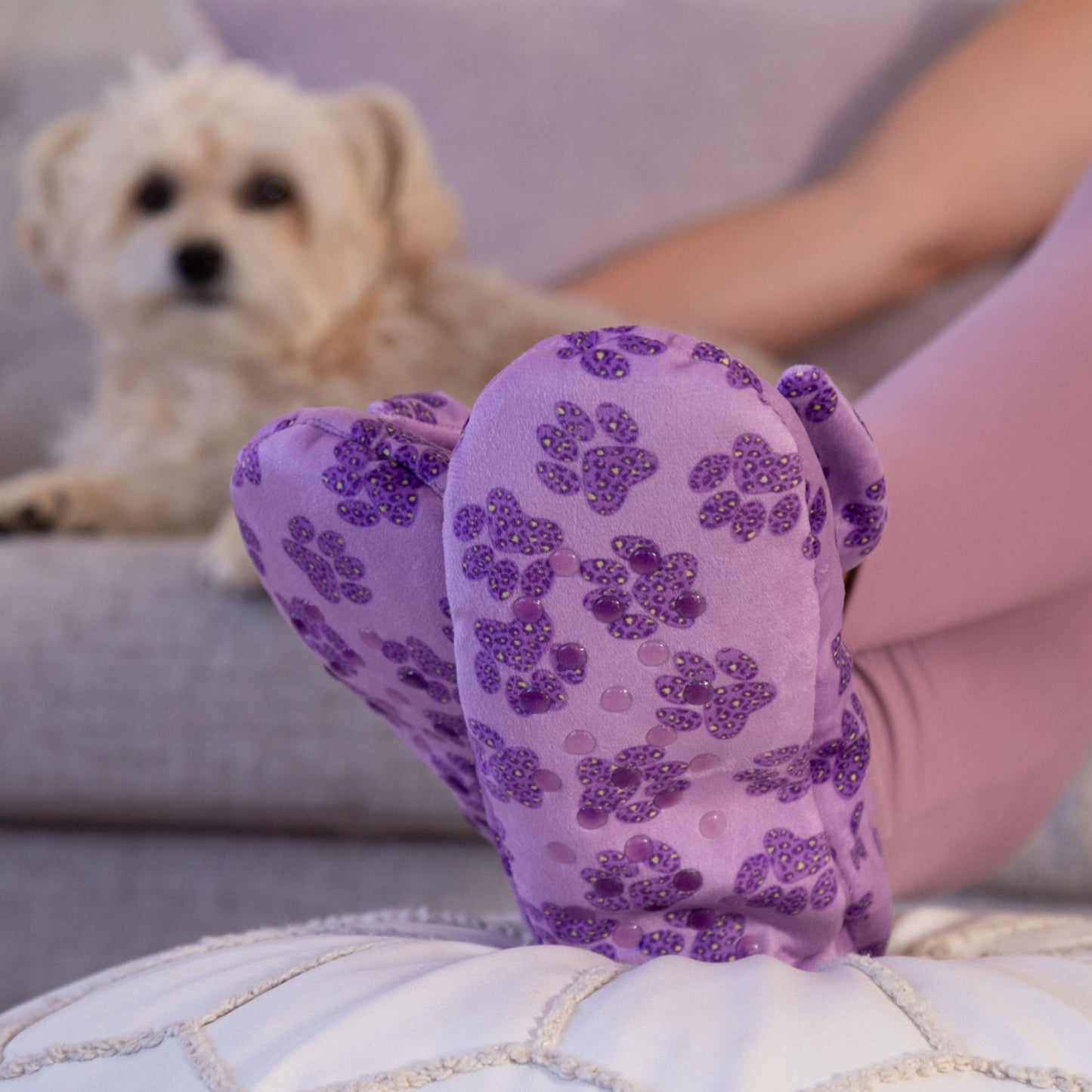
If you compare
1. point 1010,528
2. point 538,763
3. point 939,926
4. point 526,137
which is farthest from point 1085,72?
point 538,763

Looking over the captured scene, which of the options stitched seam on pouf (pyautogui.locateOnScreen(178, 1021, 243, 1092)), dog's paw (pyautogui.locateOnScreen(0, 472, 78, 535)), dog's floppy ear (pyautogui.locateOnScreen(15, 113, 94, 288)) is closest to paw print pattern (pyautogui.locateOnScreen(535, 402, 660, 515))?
stitched seam on pouf (pyautogui.locateOnScreen(178, 1021, 243, 1092))

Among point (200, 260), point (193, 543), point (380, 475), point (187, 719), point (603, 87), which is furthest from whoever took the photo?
point (603, 87)

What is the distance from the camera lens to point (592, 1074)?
1.14 feet

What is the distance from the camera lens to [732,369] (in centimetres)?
40

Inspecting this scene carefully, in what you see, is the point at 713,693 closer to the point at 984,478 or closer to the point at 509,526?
the point at 509,526

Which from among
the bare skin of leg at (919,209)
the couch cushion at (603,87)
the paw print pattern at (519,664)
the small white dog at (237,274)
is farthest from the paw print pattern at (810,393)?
the couch cushion at (603,87)

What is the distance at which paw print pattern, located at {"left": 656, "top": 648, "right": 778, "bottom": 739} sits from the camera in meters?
0.43

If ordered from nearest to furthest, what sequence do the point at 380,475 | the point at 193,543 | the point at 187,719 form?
1. the point at 380,475
2. the point at 187,719
3. the point at 193,543

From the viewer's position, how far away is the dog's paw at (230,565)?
2.77ft

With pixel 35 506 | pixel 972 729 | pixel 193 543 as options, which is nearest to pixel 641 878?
pixel 972 729

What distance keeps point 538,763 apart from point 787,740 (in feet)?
0.31

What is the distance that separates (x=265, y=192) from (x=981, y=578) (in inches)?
34.1

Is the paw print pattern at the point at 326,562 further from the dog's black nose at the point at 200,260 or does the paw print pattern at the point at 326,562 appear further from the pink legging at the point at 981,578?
the dog's black nose at the point at 200,260

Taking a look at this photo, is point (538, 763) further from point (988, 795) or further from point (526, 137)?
point (526, 137)
